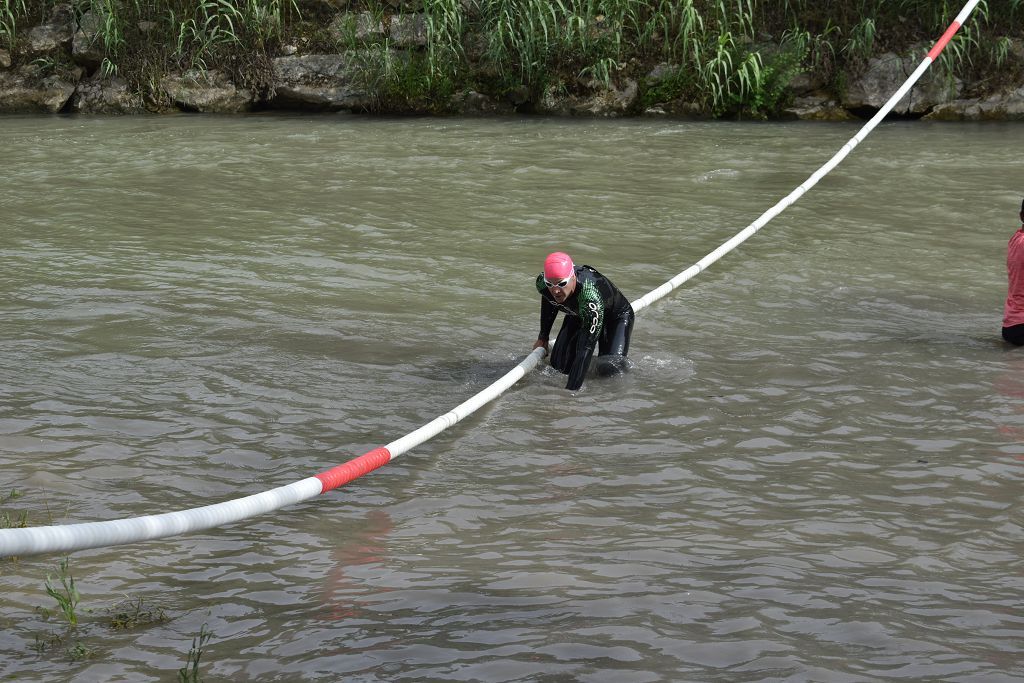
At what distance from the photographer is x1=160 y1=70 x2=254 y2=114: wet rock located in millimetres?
18203

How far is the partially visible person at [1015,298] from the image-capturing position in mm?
7766

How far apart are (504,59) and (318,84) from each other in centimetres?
291

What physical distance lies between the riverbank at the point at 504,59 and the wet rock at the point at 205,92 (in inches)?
1.0

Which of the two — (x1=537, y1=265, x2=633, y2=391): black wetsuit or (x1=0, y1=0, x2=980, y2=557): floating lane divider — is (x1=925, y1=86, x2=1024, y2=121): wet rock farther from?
(x1=537, y1=265, x2=633, y2=391): black wetsuit

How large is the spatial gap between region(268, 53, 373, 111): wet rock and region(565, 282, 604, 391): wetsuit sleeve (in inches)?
455

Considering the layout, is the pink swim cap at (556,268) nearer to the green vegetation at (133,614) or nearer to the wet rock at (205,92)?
the green vegetation at (133,614)

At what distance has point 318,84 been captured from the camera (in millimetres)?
18250

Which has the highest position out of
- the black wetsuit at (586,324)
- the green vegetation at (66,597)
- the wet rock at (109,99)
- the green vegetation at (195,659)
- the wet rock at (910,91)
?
the wet rock at (910,91)

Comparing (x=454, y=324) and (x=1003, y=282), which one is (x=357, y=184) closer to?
(x=454, y=324)

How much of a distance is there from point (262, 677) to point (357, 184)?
31.9ft

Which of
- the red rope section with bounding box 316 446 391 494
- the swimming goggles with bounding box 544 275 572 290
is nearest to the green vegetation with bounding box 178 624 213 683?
the red rope section with bounding box 316 446 391 494

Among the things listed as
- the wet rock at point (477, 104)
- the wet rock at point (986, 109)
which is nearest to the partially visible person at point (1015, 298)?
the wet rock at point (986, 109)

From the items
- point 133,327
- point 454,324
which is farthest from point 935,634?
point 133,327

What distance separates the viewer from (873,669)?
405 centimetres
